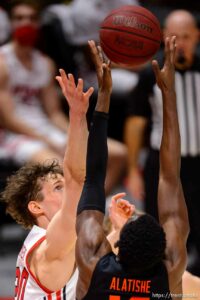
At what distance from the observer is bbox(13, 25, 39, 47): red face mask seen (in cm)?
666

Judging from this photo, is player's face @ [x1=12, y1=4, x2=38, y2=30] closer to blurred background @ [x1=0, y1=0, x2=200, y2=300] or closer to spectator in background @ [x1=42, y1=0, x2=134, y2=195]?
blurred background @ [x1=0, y1=0, x2=200, y2=300]

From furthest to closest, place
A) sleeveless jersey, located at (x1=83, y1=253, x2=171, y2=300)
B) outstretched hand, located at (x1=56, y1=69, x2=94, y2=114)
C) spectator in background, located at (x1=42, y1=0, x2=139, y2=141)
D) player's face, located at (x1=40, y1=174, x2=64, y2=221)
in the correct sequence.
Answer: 1. spectator in background, located at (x1=42, y1=0, x2=139, y2=141)
2. player's face, located at (x1=40, y1=174, x2=64, y2=221)
3. outstretched hand, located at (x1=56, y1=69, x2=94, y2=114)
4. sleeveless jersey, located at (x1=83, y1=253, x2=171, y2=300)

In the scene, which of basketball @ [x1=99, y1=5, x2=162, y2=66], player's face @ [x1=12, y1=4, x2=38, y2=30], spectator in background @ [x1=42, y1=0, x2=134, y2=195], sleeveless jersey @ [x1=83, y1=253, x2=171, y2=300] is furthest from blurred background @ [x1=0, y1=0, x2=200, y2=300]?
sleeveless jersey @ [x1=83, y1=253, x2=171, y2=300]

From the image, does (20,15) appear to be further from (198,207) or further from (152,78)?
(198,207)

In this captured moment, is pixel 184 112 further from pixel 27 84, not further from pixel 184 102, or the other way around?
pixel 27 84

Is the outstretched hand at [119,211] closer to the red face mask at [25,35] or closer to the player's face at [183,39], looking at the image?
the player's face at [183,39]

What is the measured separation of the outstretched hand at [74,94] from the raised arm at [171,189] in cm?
31

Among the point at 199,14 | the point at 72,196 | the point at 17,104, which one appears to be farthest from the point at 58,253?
the point at 199,14

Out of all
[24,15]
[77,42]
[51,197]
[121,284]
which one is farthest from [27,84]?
[121,284]

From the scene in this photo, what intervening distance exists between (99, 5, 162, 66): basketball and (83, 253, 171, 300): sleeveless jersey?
126 cm

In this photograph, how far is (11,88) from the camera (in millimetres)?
6684

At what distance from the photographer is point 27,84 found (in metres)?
6.74

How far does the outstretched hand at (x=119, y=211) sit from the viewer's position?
12.6ft

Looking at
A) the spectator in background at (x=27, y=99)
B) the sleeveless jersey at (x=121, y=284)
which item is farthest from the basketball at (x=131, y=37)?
the spectator in background at (x=27, y=99)
